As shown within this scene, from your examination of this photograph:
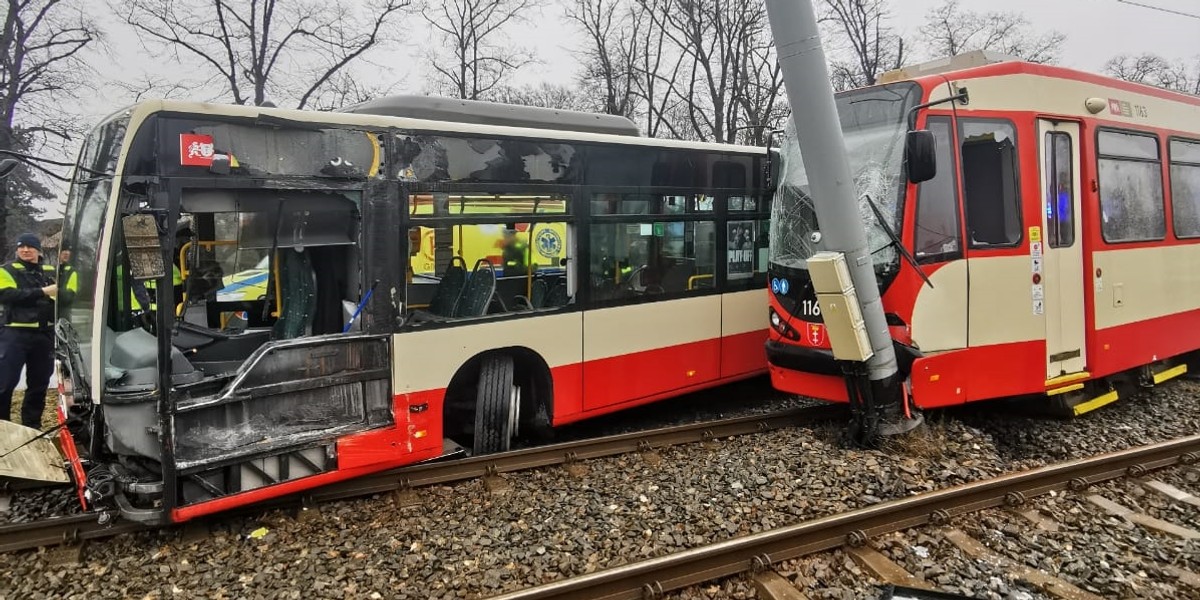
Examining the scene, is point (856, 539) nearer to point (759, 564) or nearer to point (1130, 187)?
point (759, 564)

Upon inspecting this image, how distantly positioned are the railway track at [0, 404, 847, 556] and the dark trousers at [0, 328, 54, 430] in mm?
2892

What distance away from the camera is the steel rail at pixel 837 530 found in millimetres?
4008

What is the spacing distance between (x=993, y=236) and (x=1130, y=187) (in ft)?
7.72

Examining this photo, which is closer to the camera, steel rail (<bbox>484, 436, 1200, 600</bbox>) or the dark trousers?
steel rail (<bbox>484, 436, 1200, 600</bbox>)

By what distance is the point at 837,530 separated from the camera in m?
4.69

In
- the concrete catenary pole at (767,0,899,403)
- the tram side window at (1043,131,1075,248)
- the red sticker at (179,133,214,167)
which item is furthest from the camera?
the tram side window at (1043,131,1075,248)

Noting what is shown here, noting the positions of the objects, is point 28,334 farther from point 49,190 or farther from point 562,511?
point 49,190

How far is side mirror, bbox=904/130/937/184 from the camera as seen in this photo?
5.53 metres

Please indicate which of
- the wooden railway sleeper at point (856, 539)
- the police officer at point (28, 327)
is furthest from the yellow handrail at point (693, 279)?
the police officer at point (28, 327)

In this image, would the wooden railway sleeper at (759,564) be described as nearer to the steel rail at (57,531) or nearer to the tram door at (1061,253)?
the tram door at (1061,253)

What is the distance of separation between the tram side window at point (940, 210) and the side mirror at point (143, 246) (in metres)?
5.46

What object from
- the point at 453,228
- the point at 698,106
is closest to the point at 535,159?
the point at 453,228

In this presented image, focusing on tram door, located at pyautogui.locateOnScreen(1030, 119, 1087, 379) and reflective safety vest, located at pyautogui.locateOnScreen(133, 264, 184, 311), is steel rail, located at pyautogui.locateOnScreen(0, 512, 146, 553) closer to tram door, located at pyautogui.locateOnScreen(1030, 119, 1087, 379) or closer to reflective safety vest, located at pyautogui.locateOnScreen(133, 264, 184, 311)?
reflective safety vest, located at pyautogui.locateOnScreen(133, 264, 184, 311)

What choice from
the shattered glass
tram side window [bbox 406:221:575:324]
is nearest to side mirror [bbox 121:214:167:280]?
tram side window [bbox 406:221:575:324]
